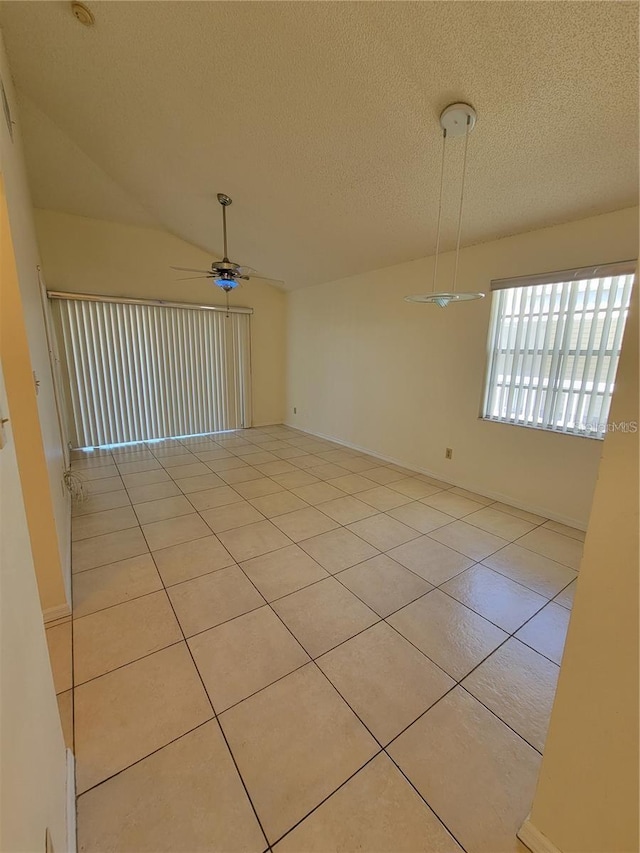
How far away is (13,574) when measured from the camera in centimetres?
73

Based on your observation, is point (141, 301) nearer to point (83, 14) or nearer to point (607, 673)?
point (83, 14)

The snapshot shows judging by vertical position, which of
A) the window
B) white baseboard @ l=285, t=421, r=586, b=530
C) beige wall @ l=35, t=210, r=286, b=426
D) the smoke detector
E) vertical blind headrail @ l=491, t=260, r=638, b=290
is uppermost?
the smoke detector

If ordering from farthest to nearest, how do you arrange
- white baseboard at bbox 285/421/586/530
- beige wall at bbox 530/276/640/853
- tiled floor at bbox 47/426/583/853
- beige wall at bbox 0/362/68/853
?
1. white baseboard at bbox 285/421/586/530
2. tiled floor at bbox 47/426/583/853
3. beige wall at bbox 530/276/640/853
4. beige wall at bbox 0/362/68/853

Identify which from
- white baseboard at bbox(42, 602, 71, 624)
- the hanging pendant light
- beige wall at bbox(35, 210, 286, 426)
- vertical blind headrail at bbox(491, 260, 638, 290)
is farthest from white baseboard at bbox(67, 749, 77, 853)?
beige wall at bbox(35, 210, 286, 426)

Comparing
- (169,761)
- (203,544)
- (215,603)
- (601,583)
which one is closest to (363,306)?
(203,544)

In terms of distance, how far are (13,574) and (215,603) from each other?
132cm

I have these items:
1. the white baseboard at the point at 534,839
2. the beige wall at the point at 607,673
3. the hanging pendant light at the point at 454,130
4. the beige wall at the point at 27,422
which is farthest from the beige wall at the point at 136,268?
the white baseboard at the point at 534,839

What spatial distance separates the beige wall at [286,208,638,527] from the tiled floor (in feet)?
1.65

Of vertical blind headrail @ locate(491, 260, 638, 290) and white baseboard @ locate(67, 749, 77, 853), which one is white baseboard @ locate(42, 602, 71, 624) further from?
vertical blind headrail @ locate(491, 260, 638, 290)

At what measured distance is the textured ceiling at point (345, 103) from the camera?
1.49 meters

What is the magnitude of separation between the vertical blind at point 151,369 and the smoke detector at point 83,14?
2.99 m

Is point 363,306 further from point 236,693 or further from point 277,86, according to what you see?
point 236,693

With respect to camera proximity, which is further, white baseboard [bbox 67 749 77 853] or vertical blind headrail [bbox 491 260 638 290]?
vertical blind headrail [bbox 491 260 638 290]

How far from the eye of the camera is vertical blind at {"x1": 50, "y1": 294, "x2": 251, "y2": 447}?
4.34 metres
